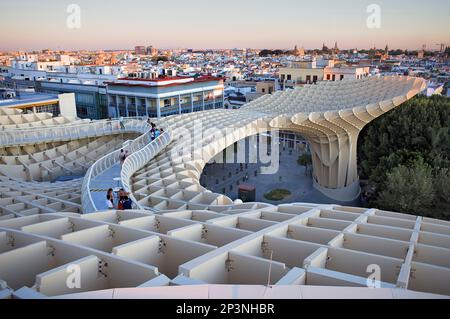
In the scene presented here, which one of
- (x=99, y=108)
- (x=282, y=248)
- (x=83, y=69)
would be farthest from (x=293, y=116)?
(x=83, y=69)

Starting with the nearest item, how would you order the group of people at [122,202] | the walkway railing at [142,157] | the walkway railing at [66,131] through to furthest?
1. the group of people at [122,202]
2. the walkway railing at [142,157]
3. the walkway railing at [66,131]

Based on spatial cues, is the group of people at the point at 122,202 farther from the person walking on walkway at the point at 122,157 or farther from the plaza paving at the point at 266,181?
the plaza paving at the point at 266,181

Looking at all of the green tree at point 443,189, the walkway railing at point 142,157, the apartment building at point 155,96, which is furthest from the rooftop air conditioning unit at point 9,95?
the green tree at point 443,189

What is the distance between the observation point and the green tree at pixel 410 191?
2467 centimetres

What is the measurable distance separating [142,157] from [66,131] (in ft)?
32.9

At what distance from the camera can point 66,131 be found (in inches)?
1113

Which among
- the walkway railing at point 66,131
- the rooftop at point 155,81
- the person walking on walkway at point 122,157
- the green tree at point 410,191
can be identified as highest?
the rooftop at point 155,81

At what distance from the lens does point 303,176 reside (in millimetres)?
45594

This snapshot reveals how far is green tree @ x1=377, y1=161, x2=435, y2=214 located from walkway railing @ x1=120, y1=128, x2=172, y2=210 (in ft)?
49.5

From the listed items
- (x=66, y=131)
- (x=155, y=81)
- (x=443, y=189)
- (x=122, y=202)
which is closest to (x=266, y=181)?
(x=155, y=81)

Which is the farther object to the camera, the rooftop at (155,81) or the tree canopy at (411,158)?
the rooftop at (155,81)

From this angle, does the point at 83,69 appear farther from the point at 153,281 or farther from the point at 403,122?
the point at 153,281

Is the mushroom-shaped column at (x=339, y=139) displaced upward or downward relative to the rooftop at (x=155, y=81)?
downward

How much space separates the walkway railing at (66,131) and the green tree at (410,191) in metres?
18.1
